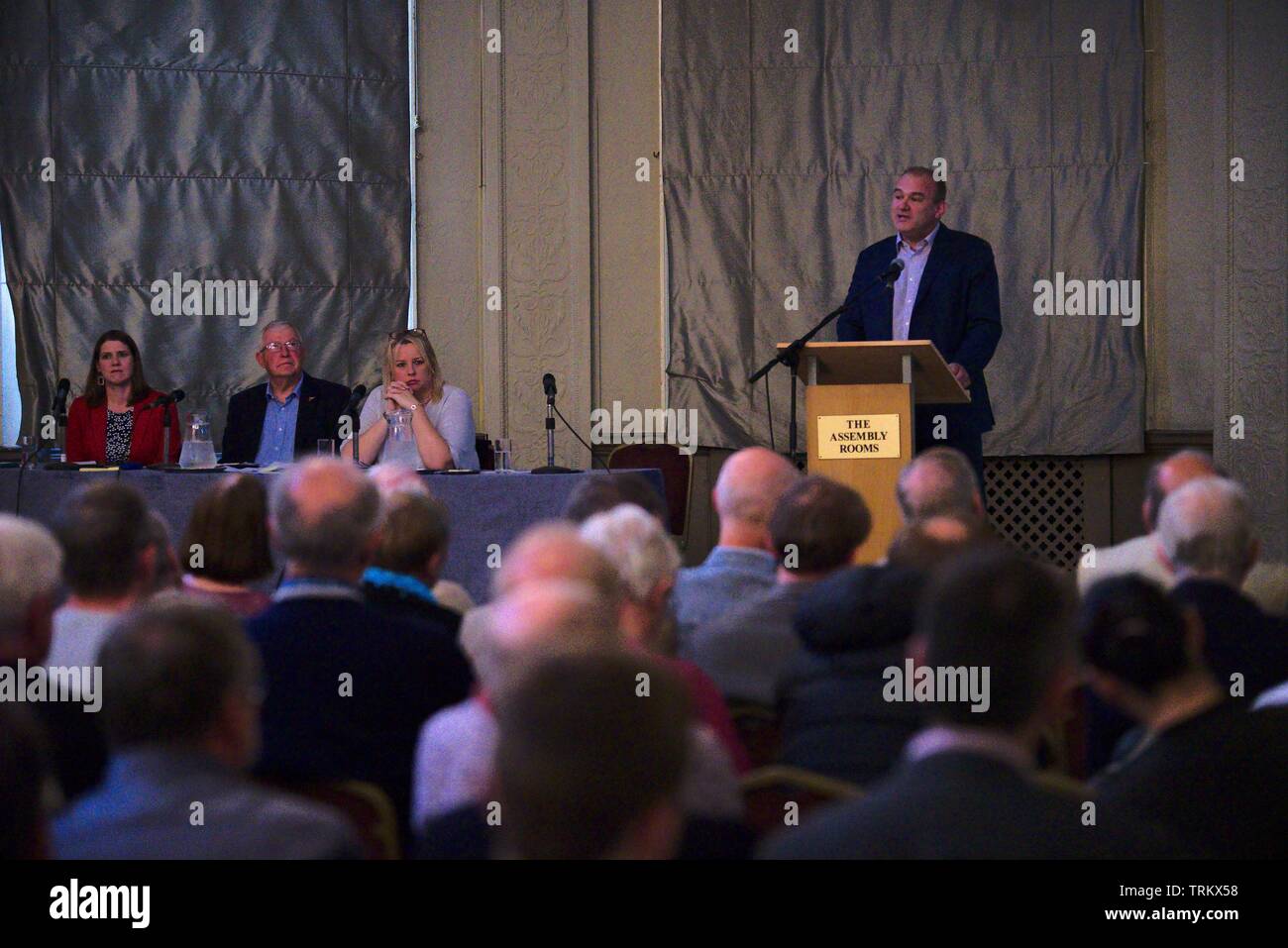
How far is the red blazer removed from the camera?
6.12 metres

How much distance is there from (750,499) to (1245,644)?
115cm

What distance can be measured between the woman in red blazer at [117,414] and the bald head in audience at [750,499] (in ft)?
11.3

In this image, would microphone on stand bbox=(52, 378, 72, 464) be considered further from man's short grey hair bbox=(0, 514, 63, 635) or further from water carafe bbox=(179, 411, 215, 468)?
man's short grey hair bbox=(0, 514, 63, 635)

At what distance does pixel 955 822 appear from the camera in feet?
4.74

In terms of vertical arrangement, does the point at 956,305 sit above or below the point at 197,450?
above

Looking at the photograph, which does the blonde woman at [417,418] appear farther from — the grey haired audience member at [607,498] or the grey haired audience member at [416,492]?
the grey haired audience member at [607,498]

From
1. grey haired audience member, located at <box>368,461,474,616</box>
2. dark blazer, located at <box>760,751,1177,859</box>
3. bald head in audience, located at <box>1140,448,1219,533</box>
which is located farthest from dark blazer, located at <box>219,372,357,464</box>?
dark blazer, located at <box>760,751,1177,859</box>

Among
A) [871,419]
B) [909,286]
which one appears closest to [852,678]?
[871,419]

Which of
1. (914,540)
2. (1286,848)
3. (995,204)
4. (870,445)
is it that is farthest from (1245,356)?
(1286,848)

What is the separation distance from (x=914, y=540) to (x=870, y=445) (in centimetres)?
261

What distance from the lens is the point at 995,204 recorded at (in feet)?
24.4
